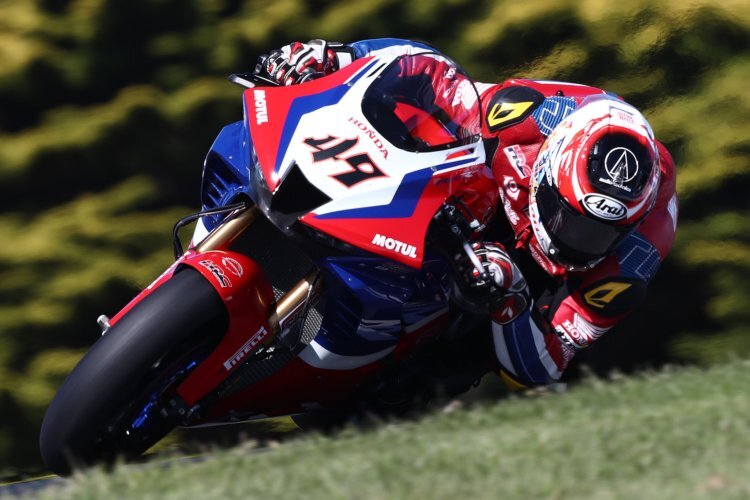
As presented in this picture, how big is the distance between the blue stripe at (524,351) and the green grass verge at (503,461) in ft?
1.33

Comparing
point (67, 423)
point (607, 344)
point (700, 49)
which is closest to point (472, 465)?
point (67, 423)

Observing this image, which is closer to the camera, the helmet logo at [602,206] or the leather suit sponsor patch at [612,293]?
the helmet logo at [602,206]

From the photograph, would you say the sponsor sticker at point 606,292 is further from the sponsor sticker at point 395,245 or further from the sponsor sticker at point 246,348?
the sponsor sticker at point 246,348

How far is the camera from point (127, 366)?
2996 millimetres

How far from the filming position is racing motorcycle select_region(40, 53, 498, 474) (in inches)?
119

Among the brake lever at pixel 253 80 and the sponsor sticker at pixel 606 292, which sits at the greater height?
the brake lever at pixel 253 80

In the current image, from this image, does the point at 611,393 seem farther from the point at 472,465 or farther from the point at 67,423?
the point at 67,423

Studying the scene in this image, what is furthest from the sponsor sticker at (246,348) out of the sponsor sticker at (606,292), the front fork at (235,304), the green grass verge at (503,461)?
the sponsor sticker at (606,292)

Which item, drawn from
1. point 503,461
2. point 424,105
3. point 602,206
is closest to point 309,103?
point 424,105

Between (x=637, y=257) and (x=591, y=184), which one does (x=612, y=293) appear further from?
(x=591, y=184)

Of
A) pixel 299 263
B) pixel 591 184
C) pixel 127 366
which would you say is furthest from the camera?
pixel 299 263

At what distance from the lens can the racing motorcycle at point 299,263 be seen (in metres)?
3.03

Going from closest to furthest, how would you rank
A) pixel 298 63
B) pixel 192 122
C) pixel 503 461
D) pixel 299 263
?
pixel 503 461, pixel 299 263, pixel 298 63, pixel 192 122

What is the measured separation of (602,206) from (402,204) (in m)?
0.74
